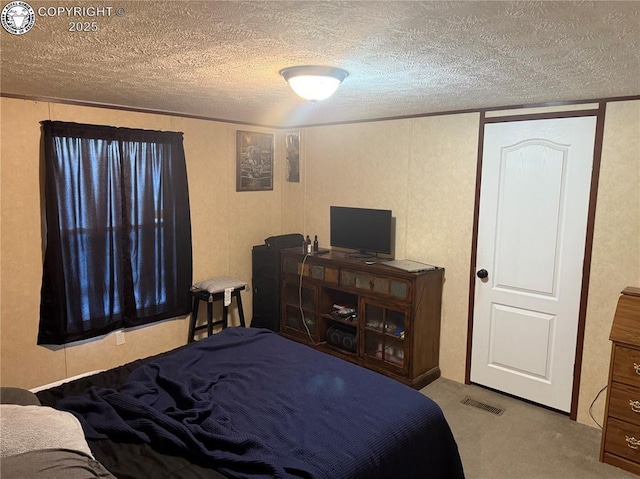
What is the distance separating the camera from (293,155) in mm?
4957

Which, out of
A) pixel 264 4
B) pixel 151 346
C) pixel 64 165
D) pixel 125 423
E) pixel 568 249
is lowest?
pixel 151 346

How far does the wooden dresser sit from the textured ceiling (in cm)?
136

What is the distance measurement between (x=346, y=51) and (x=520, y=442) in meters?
2.71

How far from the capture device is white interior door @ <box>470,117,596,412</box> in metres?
3.13

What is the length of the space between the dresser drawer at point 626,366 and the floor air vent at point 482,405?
902 millimetres

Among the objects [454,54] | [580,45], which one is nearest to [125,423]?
[454,54]

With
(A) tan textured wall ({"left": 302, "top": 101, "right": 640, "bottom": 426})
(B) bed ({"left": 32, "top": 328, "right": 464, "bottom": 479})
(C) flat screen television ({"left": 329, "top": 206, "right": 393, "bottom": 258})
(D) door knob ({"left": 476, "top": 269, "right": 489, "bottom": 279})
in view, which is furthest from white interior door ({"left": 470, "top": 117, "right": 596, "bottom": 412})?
(B) bed ({"left": 32, "top": 328, "right": 464, "bottom": 479})

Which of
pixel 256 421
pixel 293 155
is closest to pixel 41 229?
pixel 256 421

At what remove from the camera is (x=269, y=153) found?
16.0 ft

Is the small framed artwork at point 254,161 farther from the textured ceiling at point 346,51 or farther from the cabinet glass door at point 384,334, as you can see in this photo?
the cabinet glass door at point 384,334

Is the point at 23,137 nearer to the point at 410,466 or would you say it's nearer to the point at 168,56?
the point at 168,56

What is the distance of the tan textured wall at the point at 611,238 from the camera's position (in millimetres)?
2863

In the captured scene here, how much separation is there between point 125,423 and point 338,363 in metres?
1.19

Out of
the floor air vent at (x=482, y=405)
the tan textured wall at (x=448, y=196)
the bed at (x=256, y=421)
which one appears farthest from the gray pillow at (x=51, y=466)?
the tan textured wall at (x=448, y=196)
